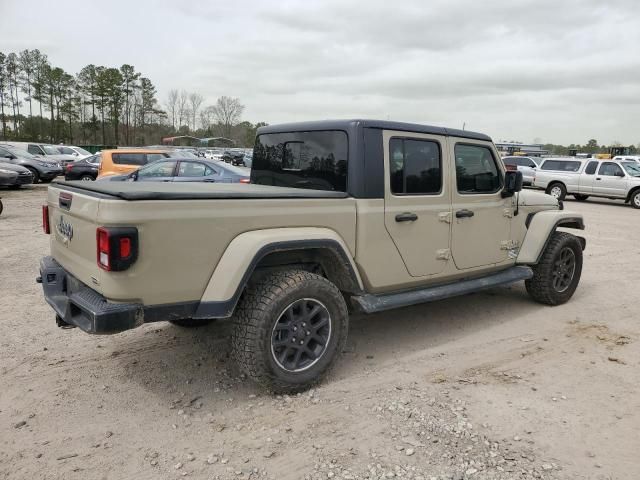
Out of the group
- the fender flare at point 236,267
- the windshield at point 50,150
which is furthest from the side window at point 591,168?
the windshield at point 50,150

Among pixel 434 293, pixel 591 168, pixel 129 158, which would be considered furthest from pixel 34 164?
pixel 591 168

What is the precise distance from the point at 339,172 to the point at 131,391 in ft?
7.15

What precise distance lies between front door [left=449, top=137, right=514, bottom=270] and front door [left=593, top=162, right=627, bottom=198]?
16041mm

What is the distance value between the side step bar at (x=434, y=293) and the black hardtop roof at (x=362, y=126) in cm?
130

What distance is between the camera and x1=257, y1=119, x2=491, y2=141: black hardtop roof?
3.82m

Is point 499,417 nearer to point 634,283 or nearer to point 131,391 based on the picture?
point 131,391

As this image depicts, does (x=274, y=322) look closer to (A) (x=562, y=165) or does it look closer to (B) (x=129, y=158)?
(B) (x=129, y=158)

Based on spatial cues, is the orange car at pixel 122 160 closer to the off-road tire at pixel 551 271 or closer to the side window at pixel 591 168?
the off-road tire at pixel 551 271

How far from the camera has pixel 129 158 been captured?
53.1 feet

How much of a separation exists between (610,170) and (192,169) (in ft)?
50.5

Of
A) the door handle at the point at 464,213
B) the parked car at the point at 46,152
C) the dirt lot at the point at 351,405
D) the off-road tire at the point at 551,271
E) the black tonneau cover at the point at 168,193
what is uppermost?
the parked car at the point at 46,152

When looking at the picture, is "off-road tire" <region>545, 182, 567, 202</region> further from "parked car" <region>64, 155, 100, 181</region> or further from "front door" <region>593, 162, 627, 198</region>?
"parked car" <region>64, 155, 100, 181</region>

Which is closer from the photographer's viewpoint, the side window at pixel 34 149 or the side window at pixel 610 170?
the side window at pixel 610 170

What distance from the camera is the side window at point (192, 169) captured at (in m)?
11.7
